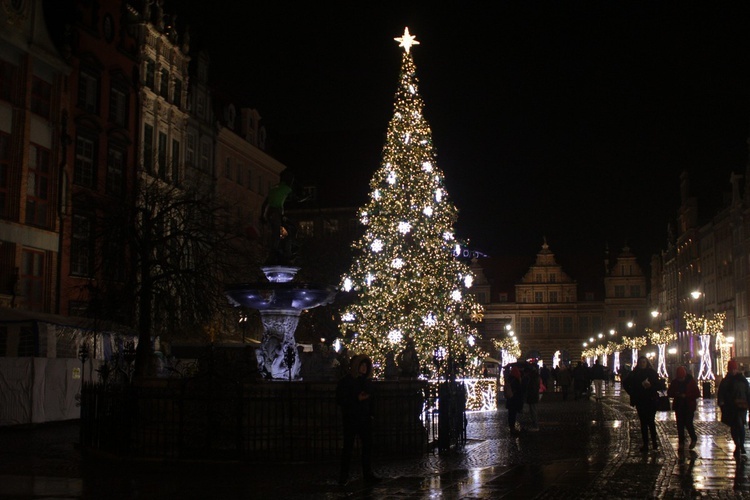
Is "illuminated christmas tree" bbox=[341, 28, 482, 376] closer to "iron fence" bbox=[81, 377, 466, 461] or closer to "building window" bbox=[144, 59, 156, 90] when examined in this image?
"building window" bbox=[144, 59, 156, 90]

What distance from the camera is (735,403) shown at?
17719 mm

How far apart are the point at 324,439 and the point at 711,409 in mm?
22392

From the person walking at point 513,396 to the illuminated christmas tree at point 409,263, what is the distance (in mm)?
11027

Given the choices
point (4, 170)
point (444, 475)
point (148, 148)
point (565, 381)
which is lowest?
point (444, 475)

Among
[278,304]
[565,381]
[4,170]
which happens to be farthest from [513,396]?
[565,381]

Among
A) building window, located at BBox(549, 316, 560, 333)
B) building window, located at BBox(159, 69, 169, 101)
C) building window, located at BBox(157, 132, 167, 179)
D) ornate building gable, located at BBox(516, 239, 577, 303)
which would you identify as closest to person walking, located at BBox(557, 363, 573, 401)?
building window, located at BBox(157, 132, 167, 179)

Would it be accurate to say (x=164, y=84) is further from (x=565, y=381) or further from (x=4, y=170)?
(x=565, y=381)

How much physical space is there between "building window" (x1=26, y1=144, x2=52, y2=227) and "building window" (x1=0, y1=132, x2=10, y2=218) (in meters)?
1.16

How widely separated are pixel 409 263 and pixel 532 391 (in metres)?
13.3

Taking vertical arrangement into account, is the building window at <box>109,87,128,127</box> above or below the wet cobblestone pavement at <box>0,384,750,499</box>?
above

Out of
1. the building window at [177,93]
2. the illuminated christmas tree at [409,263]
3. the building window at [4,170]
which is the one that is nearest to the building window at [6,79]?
the building window at [4,170]

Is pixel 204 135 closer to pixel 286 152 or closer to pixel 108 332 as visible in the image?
pixel 108 332

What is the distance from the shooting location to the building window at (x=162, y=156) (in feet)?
133

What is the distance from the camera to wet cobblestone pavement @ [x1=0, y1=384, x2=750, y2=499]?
12.6 m
